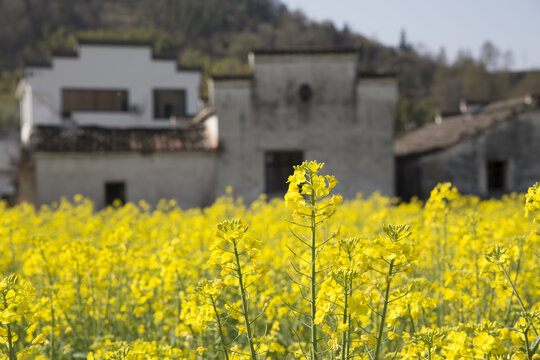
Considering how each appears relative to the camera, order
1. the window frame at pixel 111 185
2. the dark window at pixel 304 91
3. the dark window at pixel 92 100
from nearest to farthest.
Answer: the window frame at pixel 111 185 < the dark window at pixel 304 91 < the dark window at pixel 92 100

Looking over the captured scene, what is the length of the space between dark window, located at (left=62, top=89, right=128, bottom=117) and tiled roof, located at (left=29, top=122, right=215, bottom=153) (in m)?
6.60

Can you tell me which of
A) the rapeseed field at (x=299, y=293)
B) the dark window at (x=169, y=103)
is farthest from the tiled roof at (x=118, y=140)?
the rapeseed field at (x=299, y=293)

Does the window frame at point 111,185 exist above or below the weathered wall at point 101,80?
below

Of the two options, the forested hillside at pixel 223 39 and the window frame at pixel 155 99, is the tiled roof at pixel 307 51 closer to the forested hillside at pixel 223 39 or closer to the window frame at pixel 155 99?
the window frame at pixel 155 99

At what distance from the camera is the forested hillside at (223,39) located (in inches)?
2104

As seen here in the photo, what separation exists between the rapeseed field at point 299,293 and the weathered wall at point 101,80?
18977 mm

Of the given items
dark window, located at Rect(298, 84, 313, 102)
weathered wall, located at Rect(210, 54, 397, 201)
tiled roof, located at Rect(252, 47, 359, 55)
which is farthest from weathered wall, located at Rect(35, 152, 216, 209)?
tiled roof, located at Rect(252, 47, 359, 55)

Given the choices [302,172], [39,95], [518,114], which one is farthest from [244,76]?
[302,172]

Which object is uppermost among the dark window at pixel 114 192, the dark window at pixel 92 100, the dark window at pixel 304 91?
the dark window at pixel 92 100

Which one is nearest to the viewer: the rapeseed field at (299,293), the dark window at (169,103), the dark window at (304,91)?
the rapeseed field at (299,293)

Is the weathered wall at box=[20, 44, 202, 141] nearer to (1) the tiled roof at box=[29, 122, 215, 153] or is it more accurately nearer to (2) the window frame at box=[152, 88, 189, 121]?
(2) the window frame at box=[152, 88, 189, 121]

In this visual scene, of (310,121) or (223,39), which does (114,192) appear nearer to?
(310,121)

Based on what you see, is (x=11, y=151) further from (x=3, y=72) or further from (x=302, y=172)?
(x=3, y=72)

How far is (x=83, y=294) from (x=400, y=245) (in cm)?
335
